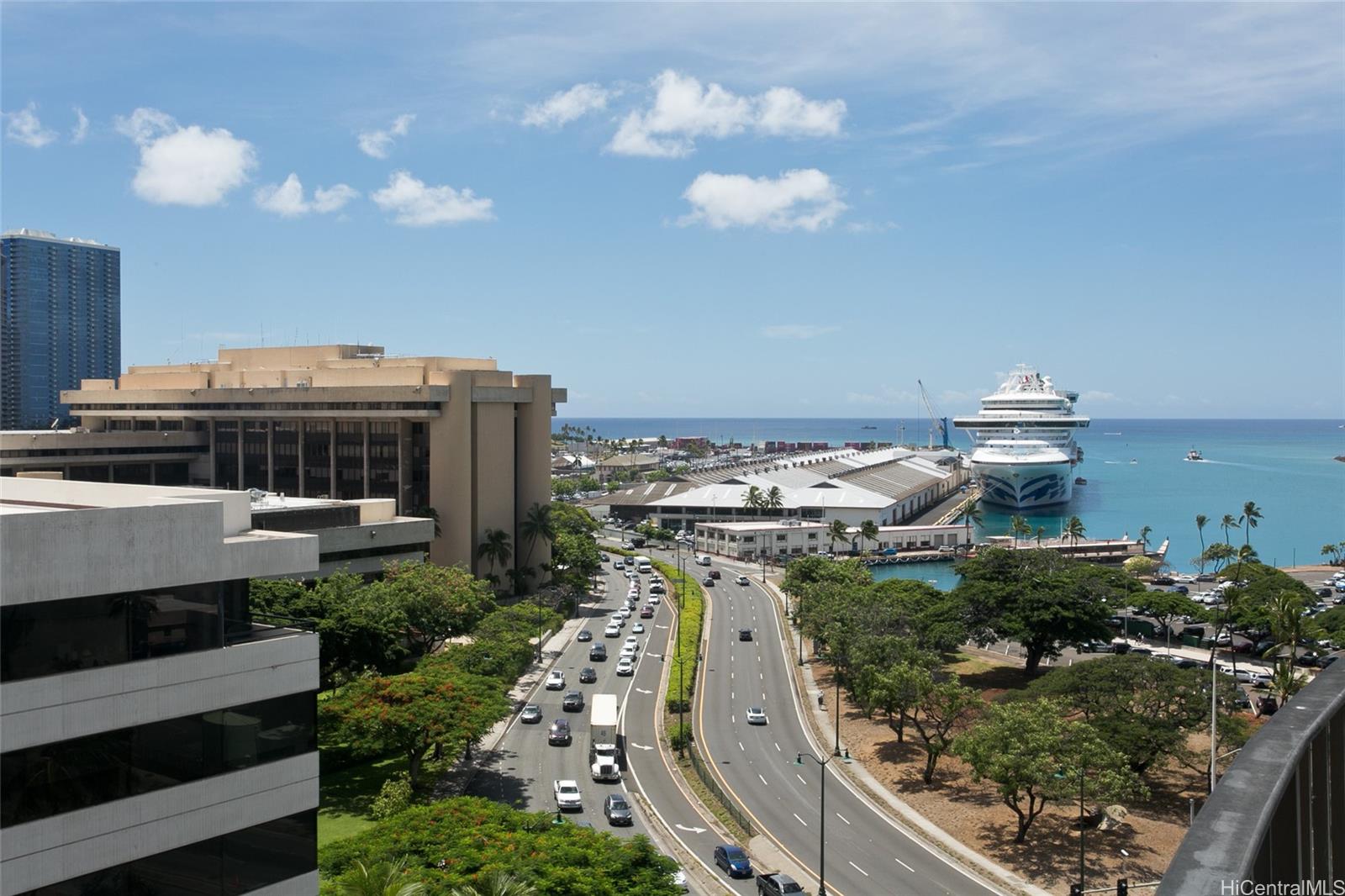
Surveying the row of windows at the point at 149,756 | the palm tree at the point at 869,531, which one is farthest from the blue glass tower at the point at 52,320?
the row of windows at the point at 149,756

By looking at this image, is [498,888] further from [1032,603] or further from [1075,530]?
[1075,530]

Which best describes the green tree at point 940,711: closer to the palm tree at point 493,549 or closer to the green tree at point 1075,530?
the palm tree at point 493,549

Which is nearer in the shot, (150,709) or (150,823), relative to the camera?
(150,823)

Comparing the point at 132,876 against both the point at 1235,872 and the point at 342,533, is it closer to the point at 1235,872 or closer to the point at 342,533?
the point at 1235,872

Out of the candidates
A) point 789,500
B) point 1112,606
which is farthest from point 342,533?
point 789,500

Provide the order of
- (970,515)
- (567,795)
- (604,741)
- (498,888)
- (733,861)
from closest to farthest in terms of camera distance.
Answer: (498,888) < (733,861) < (567,795) < (604,741) < (970,515)

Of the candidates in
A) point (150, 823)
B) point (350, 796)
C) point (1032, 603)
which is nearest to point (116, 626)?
point (150, 823)
